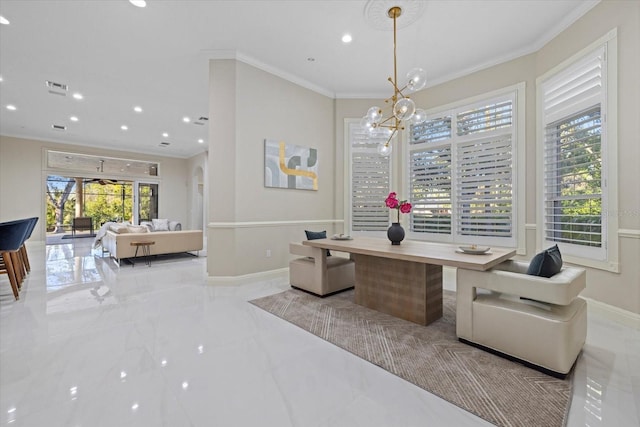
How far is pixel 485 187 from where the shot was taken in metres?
4.46

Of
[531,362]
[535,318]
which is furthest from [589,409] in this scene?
[535,318]

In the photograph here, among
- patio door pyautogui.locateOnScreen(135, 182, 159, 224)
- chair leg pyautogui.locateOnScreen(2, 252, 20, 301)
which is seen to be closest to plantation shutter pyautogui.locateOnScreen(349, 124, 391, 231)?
chair leg pyautogui.locateOnScreen(2, 252, 20, 301)

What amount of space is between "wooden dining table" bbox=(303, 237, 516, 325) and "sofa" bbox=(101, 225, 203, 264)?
440 cm

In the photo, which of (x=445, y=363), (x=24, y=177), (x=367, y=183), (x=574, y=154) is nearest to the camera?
(x=445, y=363)

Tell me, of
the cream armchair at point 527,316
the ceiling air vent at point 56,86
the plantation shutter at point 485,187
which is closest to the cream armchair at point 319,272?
the cream armchair at point 527,316

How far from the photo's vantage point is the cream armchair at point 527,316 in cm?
188

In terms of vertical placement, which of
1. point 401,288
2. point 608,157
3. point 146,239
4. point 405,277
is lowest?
point 401,288

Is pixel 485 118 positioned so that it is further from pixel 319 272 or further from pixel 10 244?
pixel 10 244

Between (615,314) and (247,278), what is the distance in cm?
436

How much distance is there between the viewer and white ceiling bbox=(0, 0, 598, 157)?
10.6 ft

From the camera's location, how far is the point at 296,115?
5.01 m

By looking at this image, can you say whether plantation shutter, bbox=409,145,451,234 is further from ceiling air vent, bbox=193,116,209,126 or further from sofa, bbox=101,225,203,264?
ceiling air vent, bbox=193,116,209,126

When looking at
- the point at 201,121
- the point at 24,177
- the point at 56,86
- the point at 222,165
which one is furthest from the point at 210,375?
the point at 24,177

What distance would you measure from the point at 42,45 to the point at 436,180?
6.22 metres
